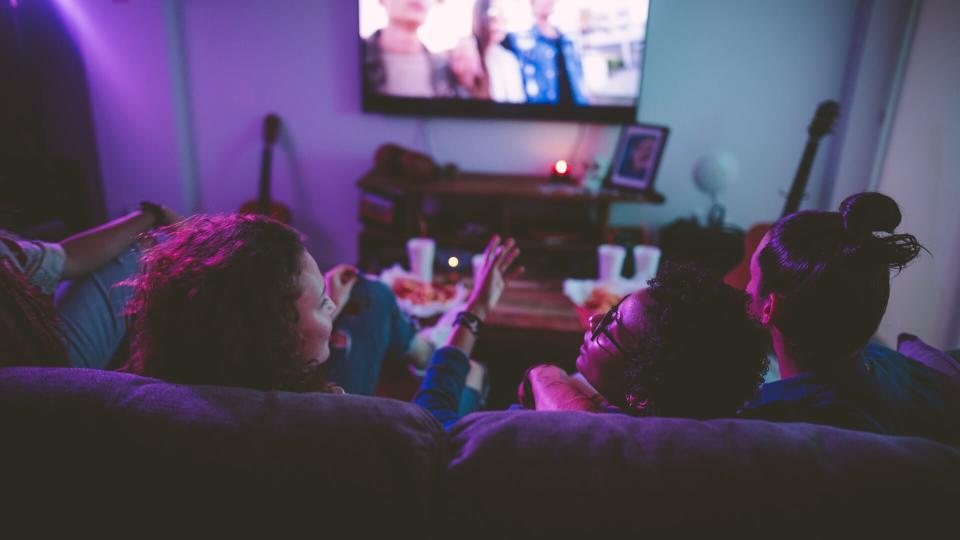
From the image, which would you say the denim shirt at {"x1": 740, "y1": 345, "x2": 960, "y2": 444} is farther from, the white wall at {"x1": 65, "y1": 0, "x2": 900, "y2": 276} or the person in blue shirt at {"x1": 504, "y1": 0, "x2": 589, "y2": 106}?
the white wall at {"x1": 65, "y1": 0, "x2": 900, "y2": 276}

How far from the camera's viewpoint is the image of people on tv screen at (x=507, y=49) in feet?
9.27

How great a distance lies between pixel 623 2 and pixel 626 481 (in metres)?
2.62

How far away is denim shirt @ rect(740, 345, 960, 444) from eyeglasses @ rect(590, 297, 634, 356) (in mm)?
224

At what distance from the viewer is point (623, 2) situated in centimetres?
279

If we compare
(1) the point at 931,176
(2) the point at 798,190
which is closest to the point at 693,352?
(2) the point at 798,190

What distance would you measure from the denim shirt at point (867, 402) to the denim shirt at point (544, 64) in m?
2.21

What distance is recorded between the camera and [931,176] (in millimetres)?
2381

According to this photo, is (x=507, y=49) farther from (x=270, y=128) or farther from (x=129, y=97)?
(x=129, y=97)

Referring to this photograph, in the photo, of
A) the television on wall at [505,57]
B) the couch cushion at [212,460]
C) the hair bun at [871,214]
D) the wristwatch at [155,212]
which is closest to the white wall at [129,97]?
the television on wall at [505,57]

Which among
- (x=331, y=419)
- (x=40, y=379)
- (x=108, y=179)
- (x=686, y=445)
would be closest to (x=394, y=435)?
(x=331, y=419)

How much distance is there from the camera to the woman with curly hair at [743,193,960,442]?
961 millimetres

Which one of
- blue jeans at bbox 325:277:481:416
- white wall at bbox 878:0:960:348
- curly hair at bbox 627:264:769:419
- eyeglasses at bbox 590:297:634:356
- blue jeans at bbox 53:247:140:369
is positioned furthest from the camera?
white wall at bbox 878:0:960:348

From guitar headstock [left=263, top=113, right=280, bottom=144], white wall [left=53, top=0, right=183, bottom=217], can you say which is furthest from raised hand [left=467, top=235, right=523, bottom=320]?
white wall [left=53, top=0, right=183, bottom=217]

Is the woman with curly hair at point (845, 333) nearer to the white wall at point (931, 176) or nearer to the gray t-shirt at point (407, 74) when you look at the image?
the white wall at point (931, 176)
